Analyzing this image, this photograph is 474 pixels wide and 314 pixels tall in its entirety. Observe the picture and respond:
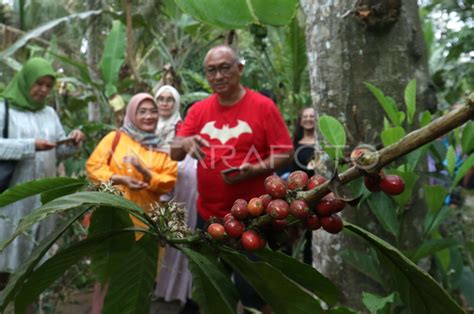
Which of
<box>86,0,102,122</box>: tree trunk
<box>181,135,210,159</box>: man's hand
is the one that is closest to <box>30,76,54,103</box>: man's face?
<box>181,135,210,159</box>: man's hand

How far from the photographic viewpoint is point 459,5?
10.1ft

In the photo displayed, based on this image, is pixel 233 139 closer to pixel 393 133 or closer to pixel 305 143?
pixel 393 133

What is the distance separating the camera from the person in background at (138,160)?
9.38 ft

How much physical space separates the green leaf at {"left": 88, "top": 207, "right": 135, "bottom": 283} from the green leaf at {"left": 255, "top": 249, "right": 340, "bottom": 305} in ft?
0.90

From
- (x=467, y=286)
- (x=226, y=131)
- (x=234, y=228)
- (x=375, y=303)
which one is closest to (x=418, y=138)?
(x=234, y=228)

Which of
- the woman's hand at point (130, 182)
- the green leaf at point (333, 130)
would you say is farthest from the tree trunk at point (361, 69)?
the woman's hand at point (130, 182)

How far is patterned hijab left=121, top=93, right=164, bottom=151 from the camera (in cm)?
304

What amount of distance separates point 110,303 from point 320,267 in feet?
3.50

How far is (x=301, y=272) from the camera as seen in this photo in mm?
889

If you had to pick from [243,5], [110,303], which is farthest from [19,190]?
[243,5]

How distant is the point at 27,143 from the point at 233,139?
1099 millimetres

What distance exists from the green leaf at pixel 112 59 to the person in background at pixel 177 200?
1109mm

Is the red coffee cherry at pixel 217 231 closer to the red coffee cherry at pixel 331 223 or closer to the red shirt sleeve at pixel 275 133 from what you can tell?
the red coffee cherry at pixel 331 223

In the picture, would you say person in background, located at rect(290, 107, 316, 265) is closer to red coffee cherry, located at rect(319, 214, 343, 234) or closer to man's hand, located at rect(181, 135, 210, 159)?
man's hand, located at rect(181, 135, 210, 159)
